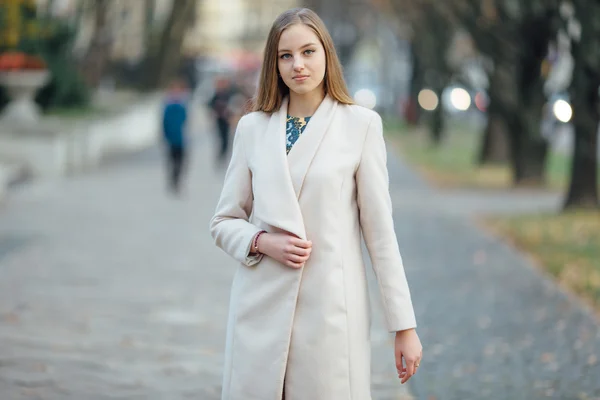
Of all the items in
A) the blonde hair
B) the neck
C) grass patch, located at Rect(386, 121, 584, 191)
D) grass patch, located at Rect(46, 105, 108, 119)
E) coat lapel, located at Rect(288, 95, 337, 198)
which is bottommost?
grass patch, located at Rect(386, 121, 584, 191)

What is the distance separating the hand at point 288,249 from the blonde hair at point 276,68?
42 centimetres

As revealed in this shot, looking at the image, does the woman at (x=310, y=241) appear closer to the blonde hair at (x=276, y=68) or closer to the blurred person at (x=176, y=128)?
the blonde hair at (x=276, y=68)

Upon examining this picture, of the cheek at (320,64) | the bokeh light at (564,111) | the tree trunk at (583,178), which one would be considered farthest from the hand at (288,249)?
the tree trunk at (583,178)

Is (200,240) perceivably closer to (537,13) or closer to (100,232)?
(100,232)

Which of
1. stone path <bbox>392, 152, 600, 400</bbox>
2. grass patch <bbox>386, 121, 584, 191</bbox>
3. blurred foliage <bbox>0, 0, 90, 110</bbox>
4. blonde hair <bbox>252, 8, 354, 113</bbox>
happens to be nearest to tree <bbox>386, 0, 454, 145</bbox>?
grass patch <bbox>386, 121, 584, 191</bbox>

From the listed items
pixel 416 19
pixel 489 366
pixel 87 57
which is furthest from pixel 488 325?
pixel 87 57

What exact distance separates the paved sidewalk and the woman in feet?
9.18

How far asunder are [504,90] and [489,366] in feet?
46.4

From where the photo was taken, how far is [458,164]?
26859mm

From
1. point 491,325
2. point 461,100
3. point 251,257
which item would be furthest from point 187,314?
point 461,100

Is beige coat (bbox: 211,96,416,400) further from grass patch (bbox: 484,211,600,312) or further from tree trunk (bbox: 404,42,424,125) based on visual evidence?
tree trunk (bbox: 404,42,424,125)

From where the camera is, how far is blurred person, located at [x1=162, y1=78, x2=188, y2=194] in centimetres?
1906

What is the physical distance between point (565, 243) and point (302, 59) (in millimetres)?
9721

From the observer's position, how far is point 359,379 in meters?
3.80
